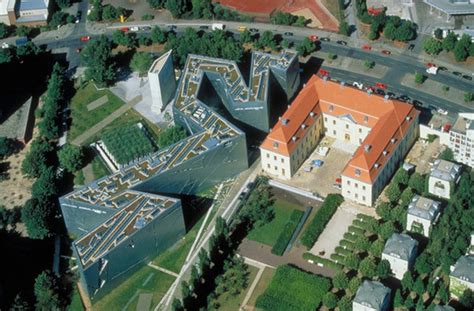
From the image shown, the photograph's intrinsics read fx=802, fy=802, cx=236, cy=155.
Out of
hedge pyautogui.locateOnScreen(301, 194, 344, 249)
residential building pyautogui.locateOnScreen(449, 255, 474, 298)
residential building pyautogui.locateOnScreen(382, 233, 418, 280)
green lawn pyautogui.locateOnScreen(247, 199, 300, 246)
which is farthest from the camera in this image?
green lawn pyautogui.locateOnScreen(247, 199, 300, 246)

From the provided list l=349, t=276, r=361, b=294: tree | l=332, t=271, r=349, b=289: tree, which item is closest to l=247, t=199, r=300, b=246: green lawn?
l=332, t=271, r=349, b=289: tree

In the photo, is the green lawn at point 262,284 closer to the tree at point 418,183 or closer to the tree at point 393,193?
the tree at point 393,193

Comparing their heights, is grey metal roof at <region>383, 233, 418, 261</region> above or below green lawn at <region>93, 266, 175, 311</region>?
above

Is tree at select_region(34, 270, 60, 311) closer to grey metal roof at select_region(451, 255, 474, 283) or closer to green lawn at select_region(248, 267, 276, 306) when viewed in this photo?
green lawn at select_region(248, 267, 276, 306)

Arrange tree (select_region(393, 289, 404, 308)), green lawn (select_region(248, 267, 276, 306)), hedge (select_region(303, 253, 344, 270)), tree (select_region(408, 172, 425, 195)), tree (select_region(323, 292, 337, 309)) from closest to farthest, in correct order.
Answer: tree (select_region(393, 289, 404, 308)) → tree (select_region(323, 292, 337, 309)) → green lawn (select_region(248, 267, 276, 306)) → hedge (select_region(303, 253, 344, 270)) → tree (select_region(408, 172, 425, 195))

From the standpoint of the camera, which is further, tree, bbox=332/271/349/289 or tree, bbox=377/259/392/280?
→ tree, bbox=377/259/392/280

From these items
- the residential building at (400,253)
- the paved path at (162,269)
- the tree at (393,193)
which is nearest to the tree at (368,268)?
the residential building at (400,253)

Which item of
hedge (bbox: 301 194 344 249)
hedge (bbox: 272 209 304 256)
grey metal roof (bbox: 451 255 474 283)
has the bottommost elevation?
hedge (bbox: 272 209 304 256)
